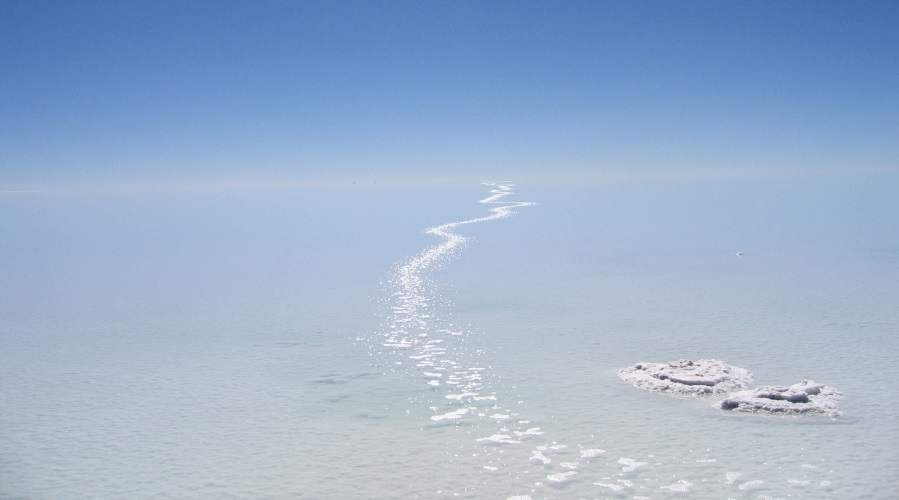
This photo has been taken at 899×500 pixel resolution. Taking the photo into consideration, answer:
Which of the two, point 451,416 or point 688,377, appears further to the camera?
point 688,377

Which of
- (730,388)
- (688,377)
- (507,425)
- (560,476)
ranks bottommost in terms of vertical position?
(560,476)

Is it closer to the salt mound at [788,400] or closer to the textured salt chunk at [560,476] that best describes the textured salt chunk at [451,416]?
the textured salt chunk at [560,476]

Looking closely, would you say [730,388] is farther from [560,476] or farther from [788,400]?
[560,476]

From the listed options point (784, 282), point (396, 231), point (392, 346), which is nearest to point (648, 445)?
point (392, 346)

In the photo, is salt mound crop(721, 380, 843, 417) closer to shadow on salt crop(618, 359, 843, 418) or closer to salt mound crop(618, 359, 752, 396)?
shadow on salt crop(618, 359, 843, 418)

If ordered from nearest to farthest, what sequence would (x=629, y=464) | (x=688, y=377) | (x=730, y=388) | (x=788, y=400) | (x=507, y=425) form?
(x=629, y=464) → (x=507, y=425) → (x=788, y=400) → (x=730, y=388) → (x=688, y=377)

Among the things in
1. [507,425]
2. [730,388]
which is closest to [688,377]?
[730,388]

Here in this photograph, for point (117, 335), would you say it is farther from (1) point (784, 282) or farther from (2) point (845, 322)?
(1) point (784, 282)

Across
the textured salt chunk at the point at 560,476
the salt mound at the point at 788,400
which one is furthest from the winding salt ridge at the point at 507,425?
the salt mound at the point at 788,400
